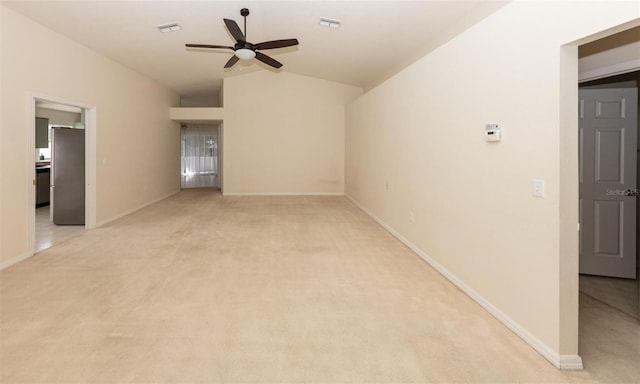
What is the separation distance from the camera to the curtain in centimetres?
1238

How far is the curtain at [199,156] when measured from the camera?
12.4 meters

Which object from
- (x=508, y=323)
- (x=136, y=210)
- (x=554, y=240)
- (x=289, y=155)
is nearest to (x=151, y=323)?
(x=508, y=323)

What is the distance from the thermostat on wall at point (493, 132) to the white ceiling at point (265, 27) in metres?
2.05

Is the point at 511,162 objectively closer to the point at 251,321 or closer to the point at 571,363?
the point at 571,363

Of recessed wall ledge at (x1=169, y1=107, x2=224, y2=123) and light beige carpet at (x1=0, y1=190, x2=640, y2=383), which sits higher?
recessed wall ledge at (x1=169, y1=107, x2=224, y2=123)

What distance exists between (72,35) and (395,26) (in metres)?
4.44

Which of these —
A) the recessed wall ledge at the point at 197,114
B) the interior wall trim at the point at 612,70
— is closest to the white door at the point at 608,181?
the interior wall trim at the point at 612,70

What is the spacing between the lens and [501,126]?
2535mm

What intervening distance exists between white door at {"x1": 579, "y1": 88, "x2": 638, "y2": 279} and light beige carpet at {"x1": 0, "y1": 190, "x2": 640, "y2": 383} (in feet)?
4.02

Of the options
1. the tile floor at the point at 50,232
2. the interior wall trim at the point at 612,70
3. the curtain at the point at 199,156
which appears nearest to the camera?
the interior wall trim at the point at 612,70

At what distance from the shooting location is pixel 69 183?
5961mm

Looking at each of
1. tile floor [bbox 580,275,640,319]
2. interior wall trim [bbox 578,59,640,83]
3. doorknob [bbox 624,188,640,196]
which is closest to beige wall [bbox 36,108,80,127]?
interior wall trim [bbox 578,59,640,83]

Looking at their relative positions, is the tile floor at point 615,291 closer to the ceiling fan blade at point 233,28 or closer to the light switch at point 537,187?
the light switch at point 537,187

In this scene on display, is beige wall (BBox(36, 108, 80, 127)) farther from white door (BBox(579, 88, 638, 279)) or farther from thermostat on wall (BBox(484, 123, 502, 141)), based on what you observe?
white door (BBox(579, 88, 638, 279))
